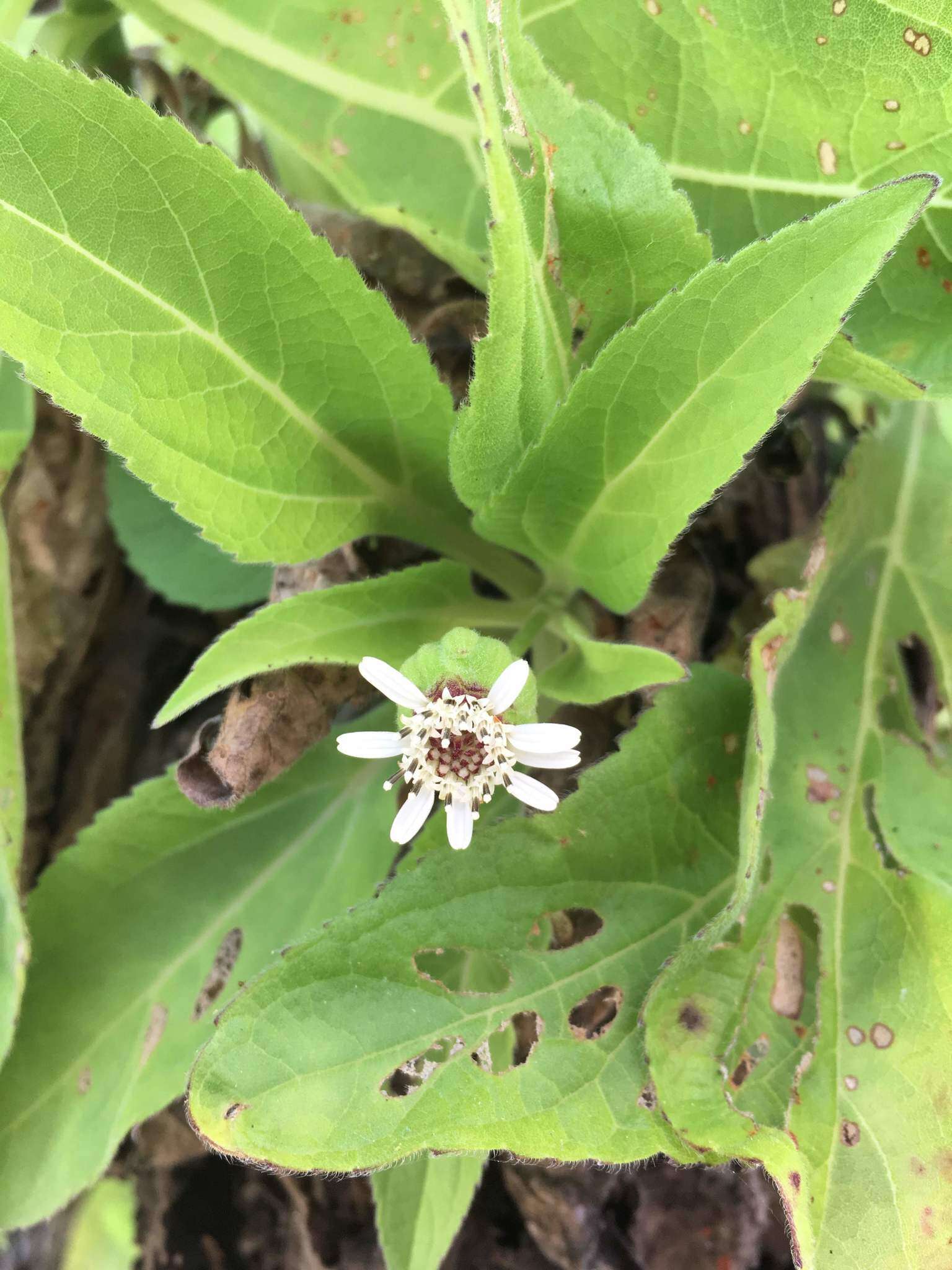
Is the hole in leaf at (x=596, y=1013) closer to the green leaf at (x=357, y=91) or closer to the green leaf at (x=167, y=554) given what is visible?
the green leaf at (x=167, y=554)

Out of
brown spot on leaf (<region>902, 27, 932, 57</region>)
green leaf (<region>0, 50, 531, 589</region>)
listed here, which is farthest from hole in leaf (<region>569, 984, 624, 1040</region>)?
brown spot on leaf (<region>902, 27, 932, 57</region>)

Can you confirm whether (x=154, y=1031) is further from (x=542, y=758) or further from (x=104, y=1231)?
(x=104, y=1231)

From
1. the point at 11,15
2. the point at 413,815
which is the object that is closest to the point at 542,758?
the point at 413,815

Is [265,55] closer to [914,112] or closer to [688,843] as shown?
[914,112]

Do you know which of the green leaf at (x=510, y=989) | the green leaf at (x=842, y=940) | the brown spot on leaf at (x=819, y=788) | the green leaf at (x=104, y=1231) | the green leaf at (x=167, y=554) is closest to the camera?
the green leaf at (x=510, y=989)

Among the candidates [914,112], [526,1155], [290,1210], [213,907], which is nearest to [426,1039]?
[526,1155]

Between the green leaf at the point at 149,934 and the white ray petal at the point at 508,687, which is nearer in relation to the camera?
the white ray petal at the point at 508,687

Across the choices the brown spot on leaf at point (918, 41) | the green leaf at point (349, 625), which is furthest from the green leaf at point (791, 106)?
the green leaf at point (349, 625)
